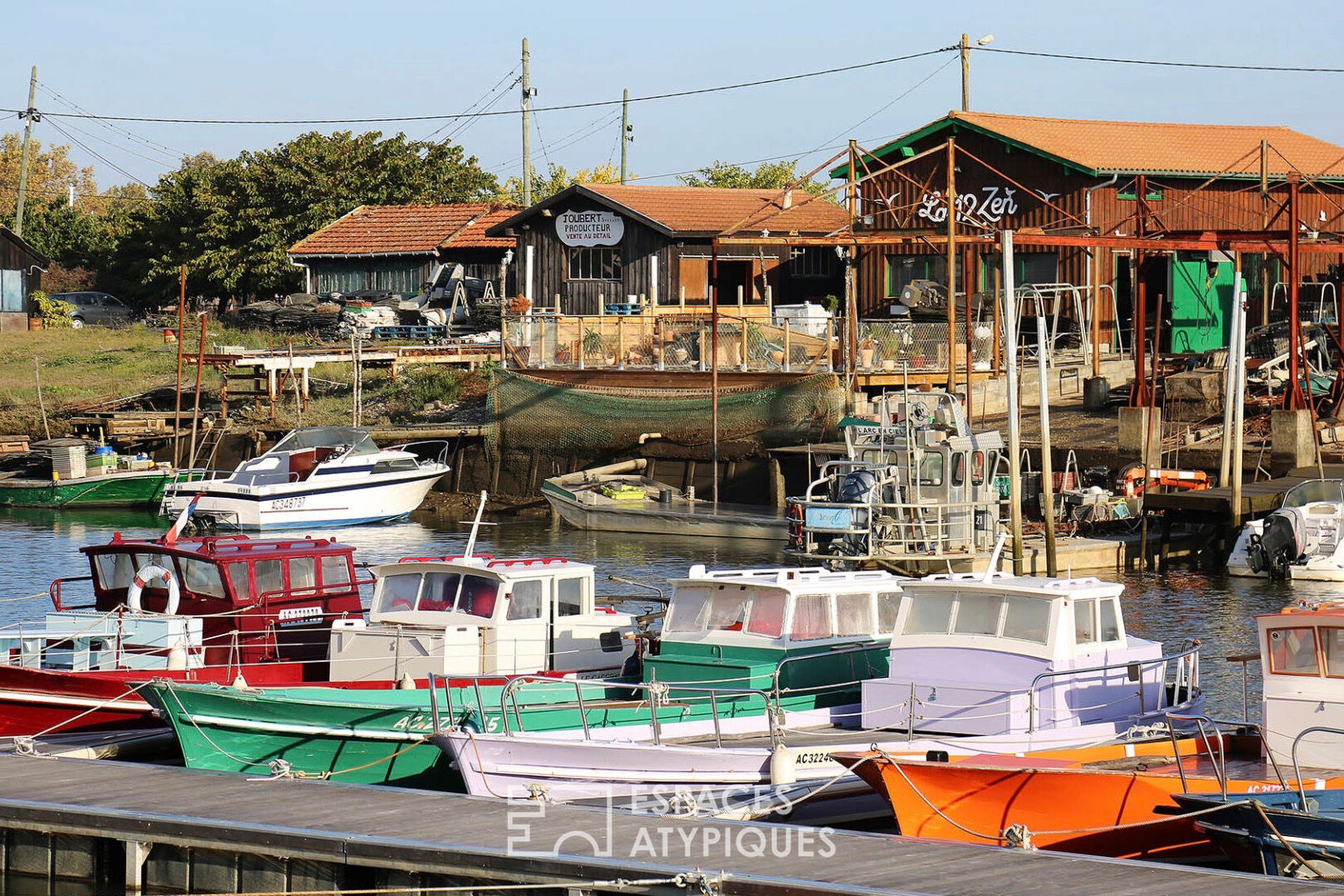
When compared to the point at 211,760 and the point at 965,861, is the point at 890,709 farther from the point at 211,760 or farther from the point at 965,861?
the point at 211,760

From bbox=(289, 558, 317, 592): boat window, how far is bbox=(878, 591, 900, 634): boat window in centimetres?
733

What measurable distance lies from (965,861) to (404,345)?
45327mm

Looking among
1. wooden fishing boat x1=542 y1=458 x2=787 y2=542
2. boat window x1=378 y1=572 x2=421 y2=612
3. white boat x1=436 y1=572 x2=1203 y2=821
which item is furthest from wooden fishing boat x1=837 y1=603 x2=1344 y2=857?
wooden fishing boat x1=542 y1=458 x2=787 y2=542

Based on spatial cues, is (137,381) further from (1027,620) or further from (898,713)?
(1027,620)

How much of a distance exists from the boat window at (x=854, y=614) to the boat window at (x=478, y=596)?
3.82 meters

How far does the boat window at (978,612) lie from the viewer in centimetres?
1759

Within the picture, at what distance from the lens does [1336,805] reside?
43.4 feet

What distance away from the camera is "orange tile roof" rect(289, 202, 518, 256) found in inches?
2564

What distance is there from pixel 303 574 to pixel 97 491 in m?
28.1

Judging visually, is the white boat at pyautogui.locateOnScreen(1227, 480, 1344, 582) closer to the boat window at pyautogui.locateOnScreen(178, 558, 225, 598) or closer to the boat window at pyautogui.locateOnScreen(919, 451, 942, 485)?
the boat window at pyautogui.locateOnScreen(919, 451, 942, 485)

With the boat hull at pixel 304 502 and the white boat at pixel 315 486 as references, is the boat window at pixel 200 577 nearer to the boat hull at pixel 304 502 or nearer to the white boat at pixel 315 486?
the boat hull at pixel 304 502

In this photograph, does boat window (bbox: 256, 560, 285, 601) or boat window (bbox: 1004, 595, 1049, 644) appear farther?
boat window (bbox: 256, 560, 285, 601)

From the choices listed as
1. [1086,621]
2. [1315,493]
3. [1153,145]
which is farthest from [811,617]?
[1153,145]

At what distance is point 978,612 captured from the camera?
697 inches
